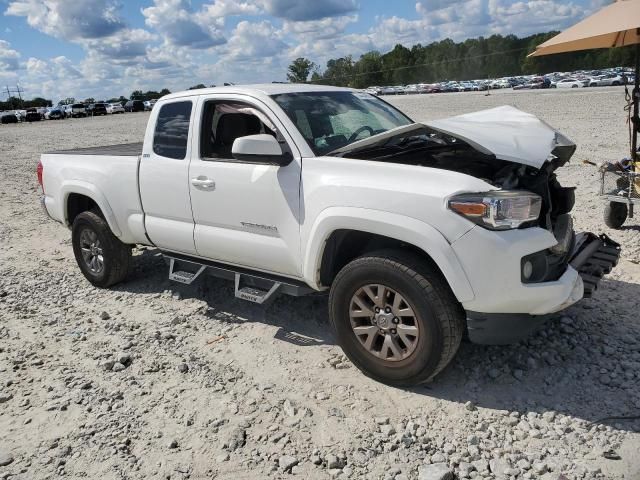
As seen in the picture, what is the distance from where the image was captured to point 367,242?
4.04m

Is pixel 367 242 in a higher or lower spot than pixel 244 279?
higher

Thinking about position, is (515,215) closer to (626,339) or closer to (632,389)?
(632,389)

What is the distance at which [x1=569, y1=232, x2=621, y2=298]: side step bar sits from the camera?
12.6 ft

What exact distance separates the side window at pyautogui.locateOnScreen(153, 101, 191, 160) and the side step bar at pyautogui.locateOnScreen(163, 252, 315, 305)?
96 cm

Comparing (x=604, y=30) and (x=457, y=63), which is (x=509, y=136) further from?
(x=457, y=63)

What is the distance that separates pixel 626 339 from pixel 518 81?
69.9m

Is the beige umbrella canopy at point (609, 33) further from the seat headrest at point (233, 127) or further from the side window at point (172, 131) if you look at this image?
the side window at point (172, 131)

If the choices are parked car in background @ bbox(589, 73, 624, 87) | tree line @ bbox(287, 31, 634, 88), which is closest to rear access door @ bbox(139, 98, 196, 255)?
parked car in background @ bbox(589, 73, 624, 87)

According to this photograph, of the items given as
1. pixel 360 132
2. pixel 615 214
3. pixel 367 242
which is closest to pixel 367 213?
pixel 367 242

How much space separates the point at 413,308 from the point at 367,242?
73 centimetres

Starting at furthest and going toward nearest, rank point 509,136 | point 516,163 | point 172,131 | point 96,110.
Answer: point 96,110, point 172,131, point 516,163, point 509,136

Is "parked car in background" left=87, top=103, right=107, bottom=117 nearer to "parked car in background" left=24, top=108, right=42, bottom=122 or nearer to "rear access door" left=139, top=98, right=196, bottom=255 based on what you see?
"parked car in background" left=24, top=108, right=42, bottom=122

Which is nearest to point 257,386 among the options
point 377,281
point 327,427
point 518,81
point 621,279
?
point 327,427

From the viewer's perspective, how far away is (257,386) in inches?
156
